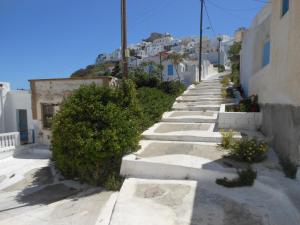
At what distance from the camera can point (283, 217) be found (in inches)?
149

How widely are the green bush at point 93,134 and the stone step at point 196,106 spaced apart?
5334 mm

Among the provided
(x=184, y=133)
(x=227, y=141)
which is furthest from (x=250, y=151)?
(x=184, y=133)

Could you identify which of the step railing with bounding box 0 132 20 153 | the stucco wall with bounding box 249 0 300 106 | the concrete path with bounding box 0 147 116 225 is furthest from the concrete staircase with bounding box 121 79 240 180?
the step railing with bounding box 0 132 20 153

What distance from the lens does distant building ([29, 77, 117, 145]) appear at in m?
12.9

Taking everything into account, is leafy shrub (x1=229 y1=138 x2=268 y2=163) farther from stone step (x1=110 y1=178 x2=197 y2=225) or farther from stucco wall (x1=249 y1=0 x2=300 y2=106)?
stone step (x1=110 y1=178 x2=197 y2=225)

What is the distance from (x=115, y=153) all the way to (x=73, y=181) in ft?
6.99

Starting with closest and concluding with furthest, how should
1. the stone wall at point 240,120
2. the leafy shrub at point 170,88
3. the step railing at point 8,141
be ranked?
the stone wall at point 240,120 < the step railing at point 8,141 < the leafy shrub at point 170,88

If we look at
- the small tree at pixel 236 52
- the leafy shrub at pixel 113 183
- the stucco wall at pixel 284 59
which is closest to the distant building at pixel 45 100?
the leafy shrub at pixel 113 183

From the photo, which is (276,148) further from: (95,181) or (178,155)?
(95,181)

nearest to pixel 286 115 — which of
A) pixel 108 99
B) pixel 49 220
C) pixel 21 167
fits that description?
pixel 108 99

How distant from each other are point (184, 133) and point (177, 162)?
8.25 ft

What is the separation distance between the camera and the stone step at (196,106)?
11.5 meters

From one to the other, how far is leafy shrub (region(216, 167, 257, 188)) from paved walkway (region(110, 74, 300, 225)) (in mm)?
115

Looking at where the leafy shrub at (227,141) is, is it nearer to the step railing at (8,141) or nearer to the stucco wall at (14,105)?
the step railing at (8,141)
